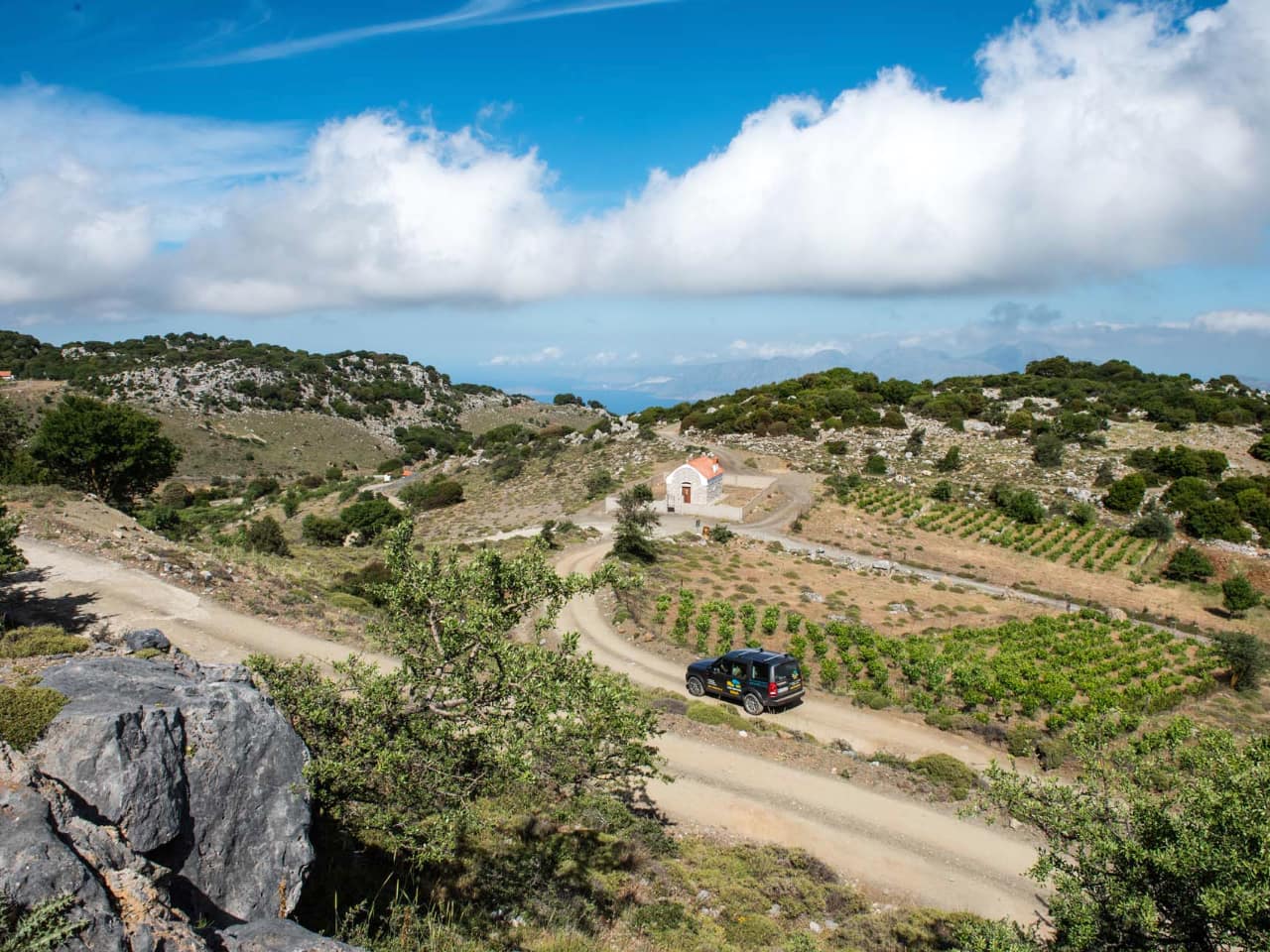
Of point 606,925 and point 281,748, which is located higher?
point 281,748

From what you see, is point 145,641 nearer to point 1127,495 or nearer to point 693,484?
point 693,484

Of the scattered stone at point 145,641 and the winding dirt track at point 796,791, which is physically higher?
the scattered stone at point 145,641

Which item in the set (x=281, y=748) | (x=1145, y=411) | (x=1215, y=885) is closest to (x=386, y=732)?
(x=281, y=748)

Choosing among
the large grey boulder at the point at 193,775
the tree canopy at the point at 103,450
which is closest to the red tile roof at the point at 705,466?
the tree canopy at the point at 103,450

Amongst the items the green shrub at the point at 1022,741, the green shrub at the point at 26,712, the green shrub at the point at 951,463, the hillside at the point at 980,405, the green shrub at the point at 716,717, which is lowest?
the green shrub at the point at 1022,741

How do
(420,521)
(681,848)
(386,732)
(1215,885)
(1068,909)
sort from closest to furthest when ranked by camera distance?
(1215,885)
(1068,909)
(386,732)
(681,848)
(420,521)

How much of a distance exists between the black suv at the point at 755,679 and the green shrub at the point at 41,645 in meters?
15.3

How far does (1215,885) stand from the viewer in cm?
610

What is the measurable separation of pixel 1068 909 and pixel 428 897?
8.10m

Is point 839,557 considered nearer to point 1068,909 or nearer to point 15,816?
point 1068,909

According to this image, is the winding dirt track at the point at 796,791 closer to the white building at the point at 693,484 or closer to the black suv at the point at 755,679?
the black suv at the point at 755,679

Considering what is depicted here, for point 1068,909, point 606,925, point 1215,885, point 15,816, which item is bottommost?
point 606,925

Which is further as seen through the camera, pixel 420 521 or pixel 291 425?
pixel 291 425

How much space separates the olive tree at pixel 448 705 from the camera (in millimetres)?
8141
